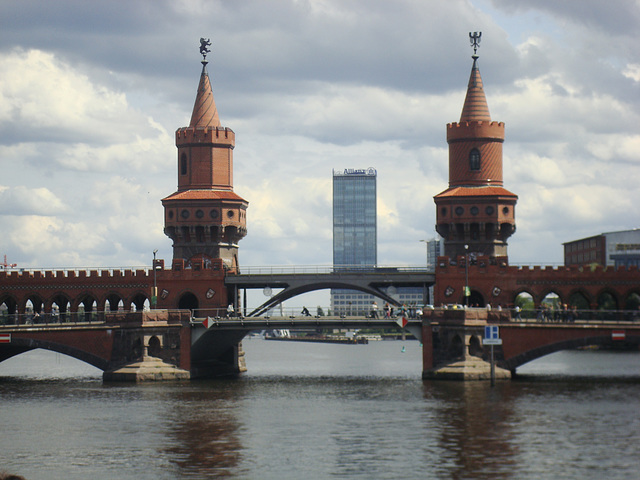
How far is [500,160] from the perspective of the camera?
11688cm

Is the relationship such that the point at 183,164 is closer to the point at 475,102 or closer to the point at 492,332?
the point at 475,102

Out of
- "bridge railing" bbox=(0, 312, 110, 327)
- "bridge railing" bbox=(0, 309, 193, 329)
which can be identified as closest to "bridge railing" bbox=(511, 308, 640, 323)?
"bridge railing" bbox=(0, 309, 193, 329)

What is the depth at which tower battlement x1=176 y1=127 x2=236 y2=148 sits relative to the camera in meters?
118

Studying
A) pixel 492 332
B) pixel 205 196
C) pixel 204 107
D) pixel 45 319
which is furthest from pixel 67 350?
pixel 492 332

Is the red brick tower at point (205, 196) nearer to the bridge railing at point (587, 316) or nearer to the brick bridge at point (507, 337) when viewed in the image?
the brick bridge at point (507, 337)

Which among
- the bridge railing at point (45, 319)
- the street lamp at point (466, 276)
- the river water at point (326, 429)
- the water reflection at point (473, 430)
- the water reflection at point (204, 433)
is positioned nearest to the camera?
the water reflection at point (473, 430)

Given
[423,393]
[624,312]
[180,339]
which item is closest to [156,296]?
[180,339]

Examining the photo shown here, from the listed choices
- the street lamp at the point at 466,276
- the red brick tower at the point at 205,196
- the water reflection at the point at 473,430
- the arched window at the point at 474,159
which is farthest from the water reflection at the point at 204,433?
the arched window at the point at 474,159

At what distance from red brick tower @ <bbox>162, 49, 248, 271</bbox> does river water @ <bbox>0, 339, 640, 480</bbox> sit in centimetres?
1952

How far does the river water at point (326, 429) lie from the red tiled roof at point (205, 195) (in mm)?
21934

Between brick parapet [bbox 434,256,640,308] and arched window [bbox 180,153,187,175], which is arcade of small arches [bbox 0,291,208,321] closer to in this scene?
arched window [bbox 180,153,187,175]

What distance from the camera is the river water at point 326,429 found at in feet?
181

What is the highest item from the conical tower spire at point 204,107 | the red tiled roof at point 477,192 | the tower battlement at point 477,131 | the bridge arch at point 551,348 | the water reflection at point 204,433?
the conical tower spire at point 204,107

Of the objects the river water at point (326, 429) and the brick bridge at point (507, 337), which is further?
the brick bridge at point (507, 337)
